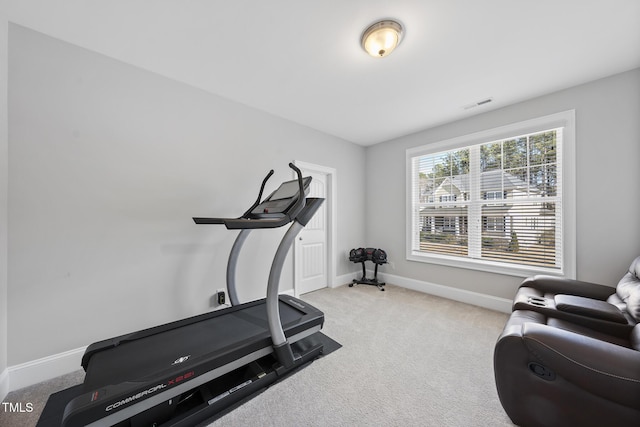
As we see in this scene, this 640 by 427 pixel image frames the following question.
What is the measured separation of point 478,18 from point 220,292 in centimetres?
338

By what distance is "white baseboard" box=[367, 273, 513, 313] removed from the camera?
9.66 ft

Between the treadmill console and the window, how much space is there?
2.55 metres

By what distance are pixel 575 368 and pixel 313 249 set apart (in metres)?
3.00

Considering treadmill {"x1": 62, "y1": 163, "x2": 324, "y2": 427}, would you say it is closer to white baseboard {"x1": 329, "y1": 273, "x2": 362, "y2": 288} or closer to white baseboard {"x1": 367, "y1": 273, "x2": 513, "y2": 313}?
white baseboard {"x1": 329, "y1": 273, "x2": 362, "y2": 288}

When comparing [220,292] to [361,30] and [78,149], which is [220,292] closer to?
[78,149]

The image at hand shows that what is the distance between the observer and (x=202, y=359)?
1470 mm

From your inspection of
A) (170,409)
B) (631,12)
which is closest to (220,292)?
(170,409)

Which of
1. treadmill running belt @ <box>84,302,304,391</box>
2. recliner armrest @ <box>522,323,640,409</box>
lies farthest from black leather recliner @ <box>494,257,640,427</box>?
treadmill running belt @ <box>84,302,304,391</box>

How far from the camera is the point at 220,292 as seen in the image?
2.61 meters

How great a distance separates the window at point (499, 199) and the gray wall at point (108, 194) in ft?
9.43

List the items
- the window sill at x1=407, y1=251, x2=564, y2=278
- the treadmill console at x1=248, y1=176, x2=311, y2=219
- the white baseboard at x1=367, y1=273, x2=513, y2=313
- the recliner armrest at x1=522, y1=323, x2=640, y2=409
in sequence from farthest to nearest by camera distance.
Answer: the white baseboard at x1=367, y1=273, x2=513, y2=313
the window sill at x1=407, y1=251, x2=564, y2=278
the treadmill console at x1=248, y1=176, x2=311, y2=219
the recliner armrest at x1=522, y1=323, x2=640, y2=409

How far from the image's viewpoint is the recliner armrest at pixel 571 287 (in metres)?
1.92

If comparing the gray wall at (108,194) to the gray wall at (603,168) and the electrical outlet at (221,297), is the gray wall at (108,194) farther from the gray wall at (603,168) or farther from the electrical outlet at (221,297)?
the gray wall at (603,168)

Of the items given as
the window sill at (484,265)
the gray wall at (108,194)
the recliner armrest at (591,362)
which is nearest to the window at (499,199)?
the window sill at (484,265)
